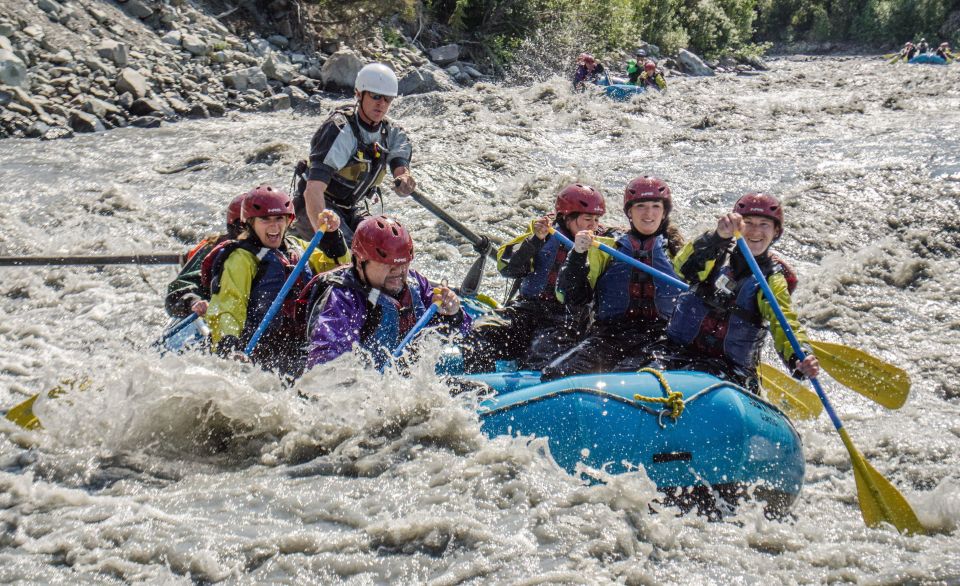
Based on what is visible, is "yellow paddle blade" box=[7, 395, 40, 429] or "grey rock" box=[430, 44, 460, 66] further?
"grey rock" box=[430, 44, 460, 66]

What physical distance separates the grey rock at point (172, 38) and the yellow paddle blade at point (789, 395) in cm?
1366

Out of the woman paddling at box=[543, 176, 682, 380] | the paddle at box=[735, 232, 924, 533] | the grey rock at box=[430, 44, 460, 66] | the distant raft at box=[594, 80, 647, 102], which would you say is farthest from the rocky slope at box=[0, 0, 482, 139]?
the paddle at box=[735, 232, 924, 533]

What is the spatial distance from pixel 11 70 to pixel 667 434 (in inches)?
490

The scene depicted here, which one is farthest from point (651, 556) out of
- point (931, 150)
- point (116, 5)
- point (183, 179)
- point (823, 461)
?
point (116, 5)

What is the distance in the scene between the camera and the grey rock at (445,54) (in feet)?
69.2

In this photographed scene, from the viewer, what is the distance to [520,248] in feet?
18.3

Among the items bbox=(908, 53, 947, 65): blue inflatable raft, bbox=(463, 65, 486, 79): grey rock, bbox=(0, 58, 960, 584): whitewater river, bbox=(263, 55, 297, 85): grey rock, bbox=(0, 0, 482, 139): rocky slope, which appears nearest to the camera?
bbox=(0, 58, 960, 584): whitewater river

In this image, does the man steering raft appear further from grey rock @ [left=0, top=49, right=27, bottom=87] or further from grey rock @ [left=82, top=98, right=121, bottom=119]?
grey rock @ [left=0, top=49, right=27, bottom=87]

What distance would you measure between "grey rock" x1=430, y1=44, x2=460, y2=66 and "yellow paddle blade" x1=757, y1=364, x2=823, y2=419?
16990 mm

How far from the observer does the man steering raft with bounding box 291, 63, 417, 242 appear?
18.4 ft

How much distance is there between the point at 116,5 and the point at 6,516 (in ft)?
48.1

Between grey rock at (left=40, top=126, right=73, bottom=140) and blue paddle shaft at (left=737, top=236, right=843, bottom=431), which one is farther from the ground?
blue paddle shaft at (left=737, top=236, right=843, bottom=431)

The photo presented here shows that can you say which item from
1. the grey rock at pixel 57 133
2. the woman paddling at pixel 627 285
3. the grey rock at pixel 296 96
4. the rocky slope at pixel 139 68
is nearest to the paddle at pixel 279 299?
the woman paddling at pixel 627 285

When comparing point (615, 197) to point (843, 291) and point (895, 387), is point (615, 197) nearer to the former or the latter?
point (843, 291)
